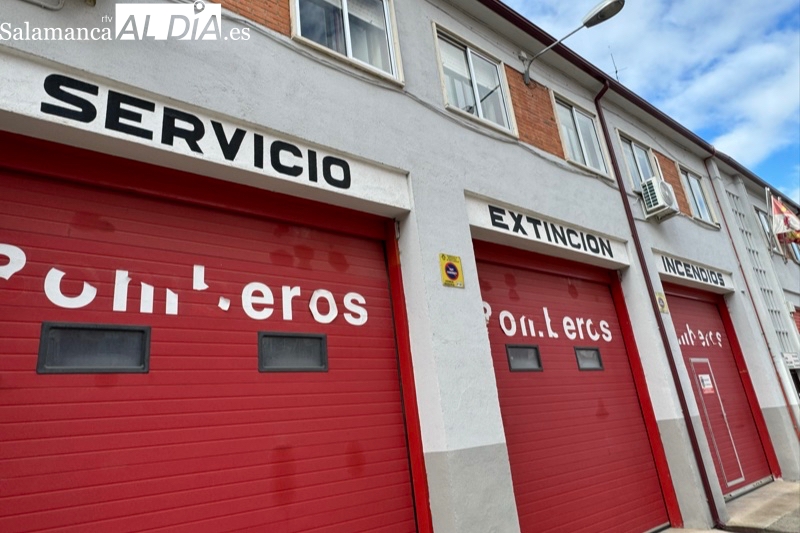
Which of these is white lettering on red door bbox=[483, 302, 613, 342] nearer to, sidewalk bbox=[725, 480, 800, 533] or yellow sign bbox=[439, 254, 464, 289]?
yellow sign bbox=[439, 254, 464, 289]

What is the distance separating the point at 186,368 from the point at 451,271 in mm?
2795

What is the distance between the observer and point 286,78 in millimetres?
4852

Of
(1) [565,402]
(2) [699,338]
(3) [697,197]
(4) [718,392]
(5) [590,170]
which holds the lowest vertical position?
(4) [718,392]

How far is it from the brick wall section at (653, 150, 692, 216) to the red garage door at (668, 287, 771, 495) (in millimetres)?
2021

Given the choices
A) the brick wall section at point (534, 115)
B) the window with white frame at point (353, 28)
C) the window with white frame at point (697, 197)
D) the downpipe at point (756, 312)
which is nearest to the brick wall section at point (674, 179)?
the window with white frame at point (697, 197)

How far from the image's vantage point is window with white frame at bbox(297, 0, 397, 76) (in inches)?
219

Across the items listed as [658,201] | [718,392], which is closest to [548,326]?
[658,201]

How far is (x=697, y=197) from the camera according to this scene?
39.1 ft

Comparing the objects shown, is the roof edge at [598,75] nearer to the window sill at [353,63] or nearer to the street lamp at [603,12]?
the street lamp at [603,12]

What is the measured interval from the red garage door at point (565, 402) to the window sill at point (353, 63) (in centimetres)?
248

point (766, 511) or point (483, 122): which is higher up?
point (483, 122)

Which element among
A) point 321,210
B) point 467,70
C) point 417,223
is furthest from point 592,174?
point 321,210

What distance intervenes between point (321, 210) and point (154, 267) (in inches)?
67.7

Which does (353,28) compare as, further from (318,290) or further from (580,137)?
(580,137)
